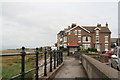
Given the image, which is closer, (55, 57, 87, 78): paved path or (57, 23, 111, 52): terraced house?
(55, 57, 87, 78): paved path

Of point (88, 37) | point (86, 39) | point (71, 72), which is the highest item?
point (88, 37)

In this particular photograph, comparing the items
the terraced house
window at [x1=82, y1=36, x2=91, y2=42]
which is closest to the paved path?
the terraced house

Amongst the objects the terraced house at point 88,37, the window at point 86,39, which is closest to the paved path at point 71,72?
the terraced house at point 88,37

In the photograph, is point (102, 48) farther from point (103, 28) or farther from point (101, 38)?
point (103, 28)

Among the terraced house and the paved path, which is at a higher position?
the terraced house

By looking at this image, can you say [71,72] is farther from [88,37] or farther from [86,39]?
[88,37]

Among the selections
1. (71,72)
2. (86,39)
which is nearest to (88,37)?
(86,39)

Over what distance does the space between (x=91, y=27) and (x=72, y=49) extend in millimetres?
17652

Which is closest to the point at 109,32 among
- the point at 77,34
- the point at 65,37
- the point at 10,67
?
the point at 77,34

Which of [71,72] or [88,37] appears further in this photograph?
[88,37]

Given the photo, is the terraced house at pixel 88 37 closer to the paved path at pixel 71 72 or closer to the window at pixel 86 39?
the window at pixel 86 39

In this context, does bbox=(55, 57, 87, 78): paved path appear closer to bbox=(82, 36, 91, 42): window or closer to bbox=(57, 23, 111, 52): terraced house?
bbox=(57, 23, 111, 52): terraced house

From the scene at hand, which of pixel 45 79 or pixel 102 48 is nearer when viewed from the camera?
pixel 45 79

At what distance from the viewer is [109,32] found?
57.7m
